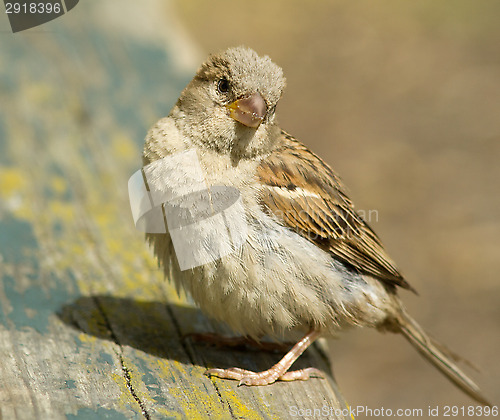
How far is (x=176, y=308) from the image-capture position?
3.04 meters

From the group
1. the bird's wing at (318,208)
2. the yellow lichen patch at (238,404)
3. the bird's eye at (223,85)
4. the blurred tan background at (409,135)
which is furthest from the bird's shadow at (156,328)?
the blurred tan background at (409,135)

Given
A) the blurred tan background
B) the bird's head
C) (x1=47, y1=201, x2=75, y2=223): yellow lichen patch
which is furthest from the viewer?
the blurred tan background

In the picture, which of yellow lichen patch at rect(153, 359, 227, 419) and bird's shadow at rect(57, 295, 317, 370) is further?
bird's shadow at rect(57, 295, 317, 370)

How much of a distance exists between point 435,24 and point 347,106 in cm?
195

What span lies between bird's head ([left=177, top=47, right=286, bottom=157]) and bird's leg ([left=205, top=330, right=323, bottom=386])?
0.84m

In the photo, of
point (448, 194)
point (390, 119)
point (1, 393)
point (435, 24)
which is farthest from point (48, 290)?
point (435, 24)

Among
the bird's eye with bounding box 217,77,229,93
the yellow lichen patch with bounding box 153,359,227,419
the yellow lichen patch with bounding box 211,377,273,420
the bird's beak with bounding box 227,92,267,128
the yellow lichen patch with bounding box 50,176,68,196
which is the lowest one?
the yellow lichen patch with bounding box 211,377,273,420

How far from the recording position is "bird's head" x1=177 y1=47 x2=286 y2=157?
273 centimetres

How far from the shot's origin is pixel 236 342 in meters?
2.96

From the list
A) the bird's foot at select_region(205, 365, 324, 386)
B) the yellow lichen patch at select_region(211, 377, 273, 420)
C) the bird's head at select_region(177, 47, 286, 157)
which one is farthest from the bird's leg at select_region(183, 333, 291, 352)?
the bird's head at select_region(177, 47, 286, 157)

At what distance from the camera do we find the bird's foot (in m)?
2.46

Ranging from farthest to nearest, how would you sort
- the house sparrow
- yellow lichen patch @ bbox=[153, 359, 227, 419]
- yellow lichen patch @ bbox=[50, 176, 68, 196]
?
yellow lichen patch @ bbox=[50, 176, 68, 196]
the house sparrow
yellow lichen patch @ bbox=[153, 359, 227, 419]

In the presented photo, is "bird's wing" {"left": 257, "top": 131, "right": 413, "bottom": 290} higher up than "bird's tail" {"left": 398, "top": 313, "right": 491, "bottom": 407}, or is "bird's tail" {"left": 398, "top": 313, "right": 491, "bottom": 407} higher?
"bird's wing" {"left": 257, "top": 131, "right": 413, "bottom": 290}

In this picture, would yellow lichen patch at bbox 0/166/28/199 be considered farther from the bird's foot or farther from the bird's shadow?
the bird's foot
